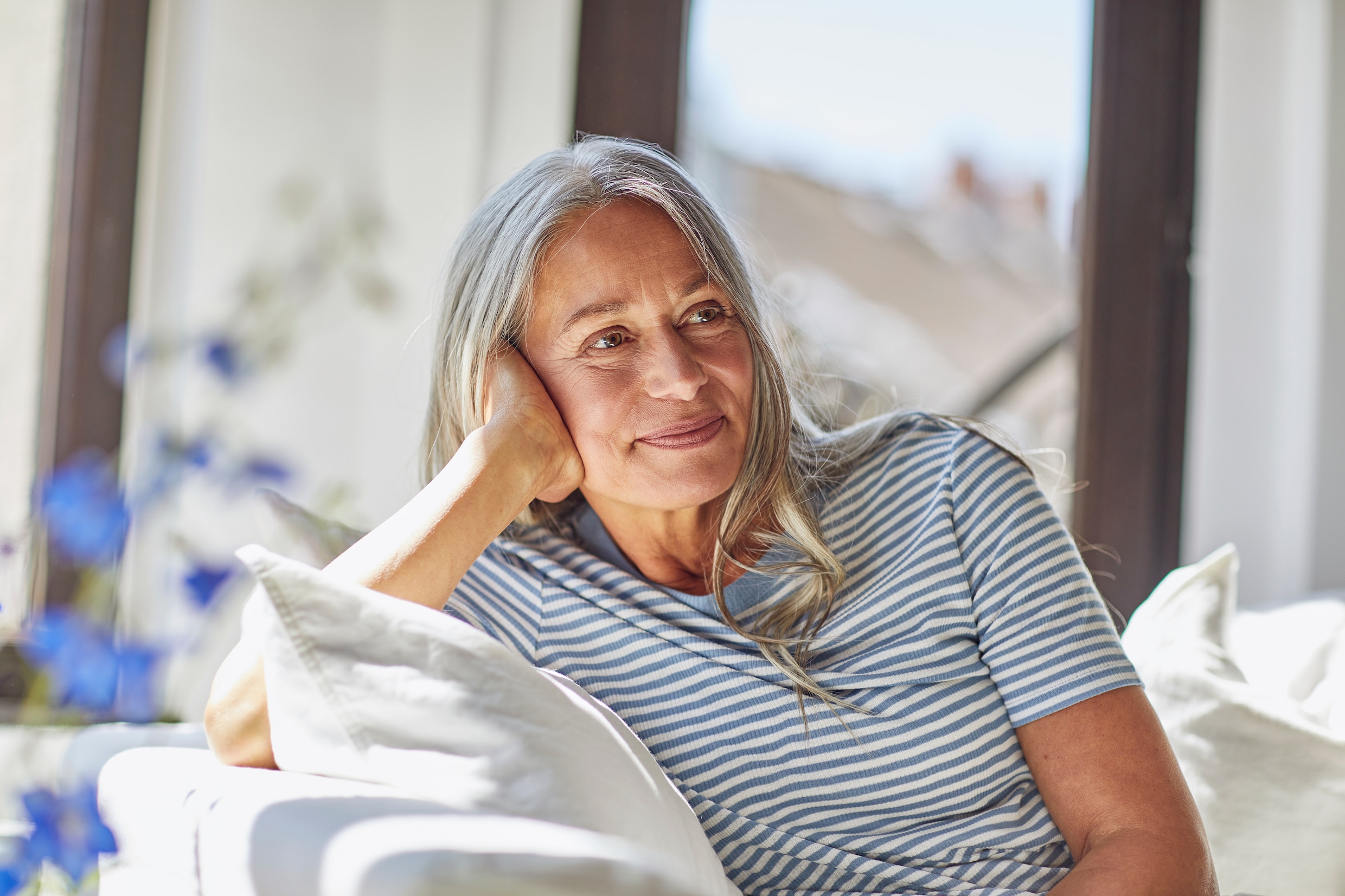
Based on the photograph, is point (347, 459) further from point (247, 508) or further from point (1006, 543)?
point (1006, 543)

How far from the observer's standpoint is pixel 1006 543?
1.27 m

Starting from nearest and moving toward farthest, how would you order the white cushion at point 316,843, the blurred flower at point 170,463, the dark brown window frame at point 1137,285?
the white cushion at point 316,843, the blurred flower at point 170,463, the dark brown window frame at point 1137,285

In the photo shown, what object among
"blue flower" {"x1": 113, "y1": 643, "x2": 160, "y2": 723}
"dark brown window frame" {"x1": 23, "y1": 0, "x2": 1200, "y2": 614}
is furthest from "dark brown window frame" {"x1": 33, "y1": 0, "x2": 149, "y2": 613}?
"dark brown window frame" {"x1": 23, "y1": 0, "x2": 1200, "y2": 614}

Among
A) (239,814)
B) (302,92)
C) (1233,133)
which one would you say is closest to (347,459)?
(302,92)

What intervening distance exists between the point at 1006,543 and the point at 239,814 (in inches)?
32.3

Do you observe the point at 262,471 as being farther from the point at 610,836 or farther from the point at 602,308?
the point at 610,836

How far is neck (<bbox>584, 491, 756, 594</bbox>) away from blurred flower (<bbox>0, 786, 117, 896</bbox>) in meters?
0.68

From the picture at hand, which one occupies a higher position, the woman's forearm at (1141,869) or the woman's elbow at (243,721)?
the woman's elbow at (243,721)

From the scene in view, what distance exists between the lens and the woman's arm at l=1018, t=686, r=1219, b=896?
111 centimetres

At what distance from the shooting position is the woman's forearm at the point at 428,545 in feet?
3.70

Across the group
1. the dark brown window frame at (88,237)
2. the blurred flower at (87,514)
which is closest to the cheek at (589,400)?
the blurred flower at (87,514)

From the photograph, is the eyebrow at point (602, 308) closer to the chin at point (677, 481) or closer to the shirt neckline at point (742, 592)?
the chin at point (677, 481)

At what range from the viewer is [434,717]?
36.4 inches

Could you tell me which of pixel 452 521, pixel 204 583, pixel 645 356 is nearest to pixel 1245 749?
pixel 645 356
